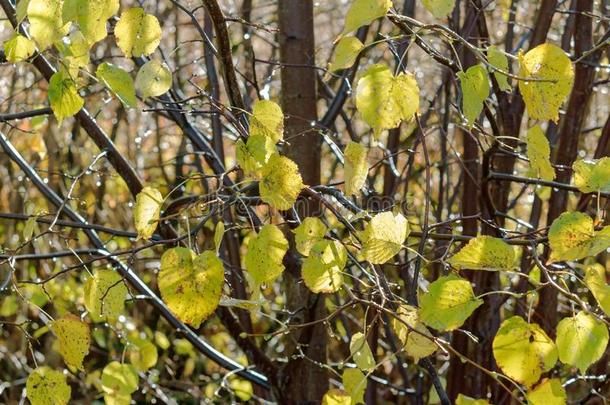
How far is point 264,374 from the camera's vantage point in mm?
2158

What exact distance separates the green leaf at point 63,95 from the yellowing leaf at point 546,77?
24.3 inches

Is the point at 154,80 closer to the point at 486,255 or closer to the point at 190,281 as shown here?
the point at 190,281

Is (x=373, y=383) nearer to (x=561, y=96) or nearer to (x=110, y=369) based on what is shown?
(x=110, y=369)

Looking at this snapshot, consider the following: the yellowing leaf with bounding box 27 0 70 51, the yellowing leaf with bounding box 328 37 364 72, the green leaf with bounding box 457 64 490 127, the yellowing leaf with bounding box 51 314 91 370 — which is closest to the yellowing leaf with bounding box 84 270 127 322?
the yellowing leaf with bounding box 51 314 91 370

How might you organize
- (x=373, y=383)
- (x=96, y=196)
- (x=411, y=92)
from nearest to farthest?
(x=411, y=92) < (x=373, y=383) < (x=96, y=196)

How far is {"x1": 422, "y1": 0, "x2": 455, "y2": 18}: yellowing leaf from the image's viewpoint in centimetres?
114

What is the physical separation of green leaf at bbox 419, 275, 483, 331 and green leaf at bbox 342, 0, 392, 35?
0.34m

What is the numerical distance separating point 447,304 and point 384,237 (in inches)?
4.6

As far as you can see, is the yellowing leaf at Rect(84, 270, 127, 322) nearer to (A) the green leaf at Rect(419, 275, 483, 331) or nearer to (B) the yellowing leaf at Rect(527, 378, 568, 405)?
→ (A) the green leaf at Rect(419, 275, 483, 331)

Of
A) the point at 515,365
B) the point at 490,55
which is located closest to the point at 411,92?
the point at 490,55

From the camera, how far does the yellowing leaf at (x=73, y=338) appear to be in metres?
1.40

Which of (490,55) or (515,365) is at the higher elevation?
(490,55)

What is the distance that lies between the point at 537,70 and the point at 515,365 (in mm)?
379

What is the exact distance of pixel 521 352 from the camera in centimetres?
121
